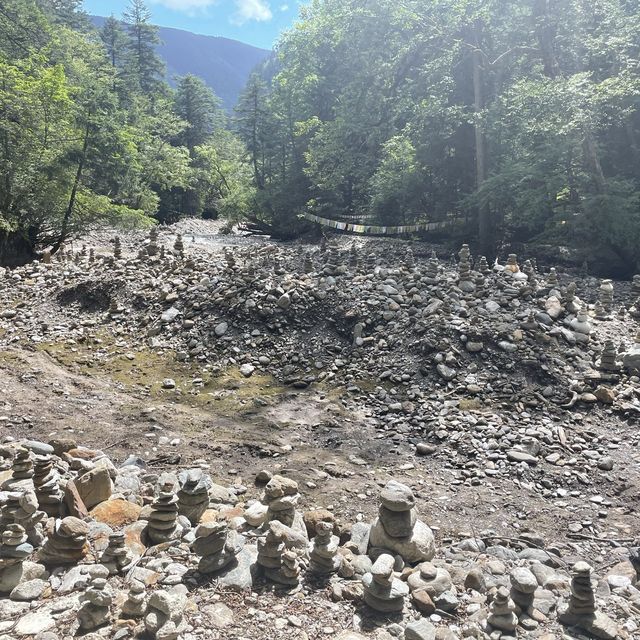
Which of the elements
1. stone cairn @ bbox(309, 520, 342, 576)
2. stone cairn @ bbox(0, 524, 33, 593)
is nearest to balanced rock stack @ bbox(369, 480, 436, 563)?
stone cairn @ bbox(309, 520, 342, 576)

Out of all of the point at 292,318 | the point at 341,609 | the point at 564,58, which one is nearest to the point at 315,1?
Result: the point at 564,58

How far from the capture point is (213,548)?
3834 millimetres

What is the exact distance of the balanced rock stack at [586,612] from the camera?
3502mm

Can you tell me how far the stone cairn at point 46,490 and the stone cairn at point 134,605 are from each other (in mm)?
1805

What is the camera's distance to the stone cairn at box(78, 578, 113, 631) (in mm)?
3055

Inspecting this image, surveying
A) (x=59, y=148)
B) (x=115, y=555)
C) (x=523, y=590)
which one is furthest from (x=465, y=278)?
(x=59, y=148)

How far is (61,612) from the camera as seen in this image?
130 inches

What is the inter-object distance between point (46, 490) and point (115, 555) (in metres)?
1.25

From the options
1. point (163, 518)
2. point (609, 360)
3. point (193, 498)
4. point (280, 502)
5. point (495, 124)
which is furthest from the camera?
point (495, 124)

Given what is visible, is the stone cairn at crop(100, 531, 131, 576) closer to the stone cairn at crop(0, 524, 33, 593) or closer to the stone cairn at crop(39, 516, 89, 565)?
the stone cairn at crop(39, 516, 89, 565)

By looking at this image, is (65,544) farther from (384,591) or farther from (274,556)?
(384,591)

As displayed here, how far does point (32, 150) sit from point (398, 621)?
19.0 m

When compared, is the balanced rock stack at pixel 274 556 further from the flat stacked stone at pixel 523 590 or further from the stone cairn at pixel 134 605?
the flat stacked stone at pixel 523 590

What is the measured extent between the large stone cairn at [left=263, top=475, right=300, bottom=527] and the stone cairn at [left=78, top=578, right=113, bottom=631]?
5.63ft
